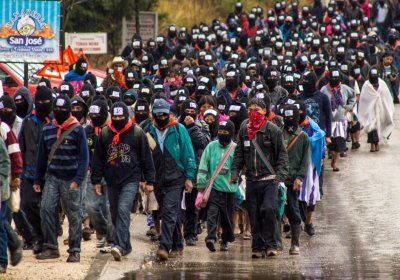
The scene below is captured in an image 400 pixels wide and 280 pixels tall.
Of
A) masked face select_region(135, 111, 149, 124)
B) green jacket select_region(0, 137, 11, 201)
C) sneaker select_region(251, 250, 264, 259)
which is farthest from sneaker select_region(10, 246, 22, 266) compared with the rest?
masked face select_region(135, 111, 149, 124)

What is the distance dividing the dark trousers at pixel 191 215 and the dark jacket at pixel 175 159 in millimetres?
1227

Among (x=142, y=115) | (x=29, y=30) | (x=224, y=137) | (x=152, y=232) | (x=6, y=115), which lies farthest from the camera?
(x=29, y=30)

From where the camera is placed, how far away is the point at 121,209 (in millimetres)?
15914

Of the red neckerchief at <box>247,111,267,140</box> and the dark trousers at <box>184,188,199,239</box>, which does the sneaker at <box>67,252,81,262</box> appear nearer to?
the dark trousers at <box>184,188,199,239</box>

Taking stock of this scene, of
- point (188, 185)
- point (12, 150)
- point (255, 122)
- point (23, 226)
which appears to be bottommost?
point (23, 226)

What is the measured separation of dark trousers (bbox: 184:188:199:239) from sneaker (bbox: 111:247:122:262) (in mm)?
2091

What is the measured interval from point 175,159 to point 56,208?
64.7 inches

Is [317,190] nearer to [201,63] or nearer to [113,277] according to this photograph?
[113,277]

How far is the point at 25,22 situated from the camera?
2177 cm

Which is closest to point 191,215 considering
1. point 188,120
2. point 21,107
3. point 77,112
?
point 188,120

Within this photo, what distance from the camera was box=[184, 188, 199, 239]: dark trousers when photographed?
18.0 metres

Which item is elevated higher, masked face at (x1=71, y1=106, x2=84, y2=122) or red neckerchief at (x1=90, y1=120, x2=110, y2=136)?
masked face at (x1=71, y1=106, x2=84, y2=122)

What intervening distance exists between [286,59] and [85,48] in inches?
169

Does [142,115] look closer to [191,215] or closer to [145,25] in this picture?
[191,215]
